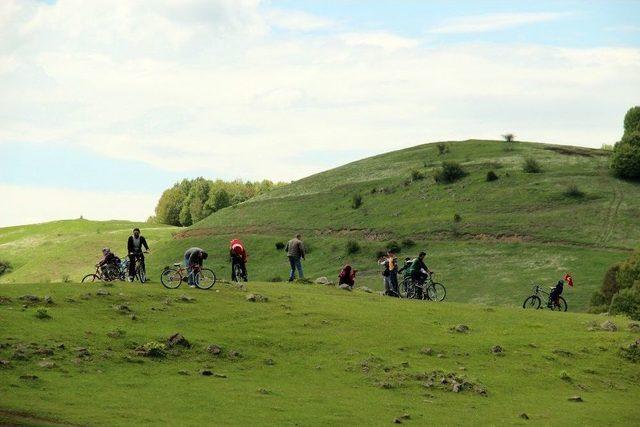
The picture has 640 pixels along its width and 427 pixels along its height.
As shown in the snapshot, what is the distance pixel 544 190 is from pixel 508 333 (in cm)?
7192

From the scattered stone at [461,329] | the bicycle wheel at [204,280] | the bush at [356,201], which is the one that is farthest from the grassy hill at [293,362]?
the bush at [356,201]

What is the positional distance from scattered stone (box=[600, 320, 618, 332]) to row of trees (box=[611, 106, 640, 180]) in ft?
240

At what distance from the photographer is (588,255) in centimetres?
9250

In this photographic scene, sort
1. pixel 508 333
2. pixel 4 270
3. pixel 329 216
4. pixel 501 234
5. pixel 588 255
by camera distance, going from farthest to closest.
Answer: pixel 4 270 < pixel 329 216 < pixel 501 234 < pixel 588 255 < pixel 508 333

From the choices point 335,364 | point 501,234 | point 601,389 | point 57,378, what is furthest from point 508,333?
point 501,234

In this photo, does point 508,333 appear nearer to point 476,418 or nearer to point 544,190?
point 476,418

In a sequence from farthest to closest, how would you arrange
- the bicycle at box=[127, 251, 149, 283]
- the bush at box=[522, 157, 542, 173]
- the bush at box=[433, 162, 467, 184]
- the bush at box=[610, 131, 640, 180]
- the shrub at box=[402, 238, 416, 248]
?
the bush at box=[433, 162, 467, 184], the bush at box=[522, 157, 542, 173], the bush at box=[610, 131, 640, 180], the shrub at box=[402, 238, 416, 248], the bicycle at box=[127, 251, 149, 283]

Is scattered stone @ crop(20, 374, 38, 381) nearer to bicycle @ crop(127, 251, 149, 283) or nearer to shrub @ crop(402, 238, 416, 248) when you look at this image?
bicycle @ crop(127, 251, 149, 283)

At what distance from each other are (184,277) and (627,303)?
2399cm

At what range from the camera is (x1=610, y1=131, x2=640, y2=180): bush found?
116 m

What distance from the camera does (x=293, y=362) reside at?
3859cm

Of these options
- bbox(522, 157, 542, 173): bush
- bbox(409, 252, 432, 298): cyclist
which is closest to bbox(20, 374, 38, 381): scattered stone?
bbox(409, 252, 432, 298): cyclist

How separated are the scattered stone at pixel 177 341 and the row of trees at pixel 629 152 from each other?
88638 millimetres

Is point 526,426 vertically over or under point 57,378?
under
